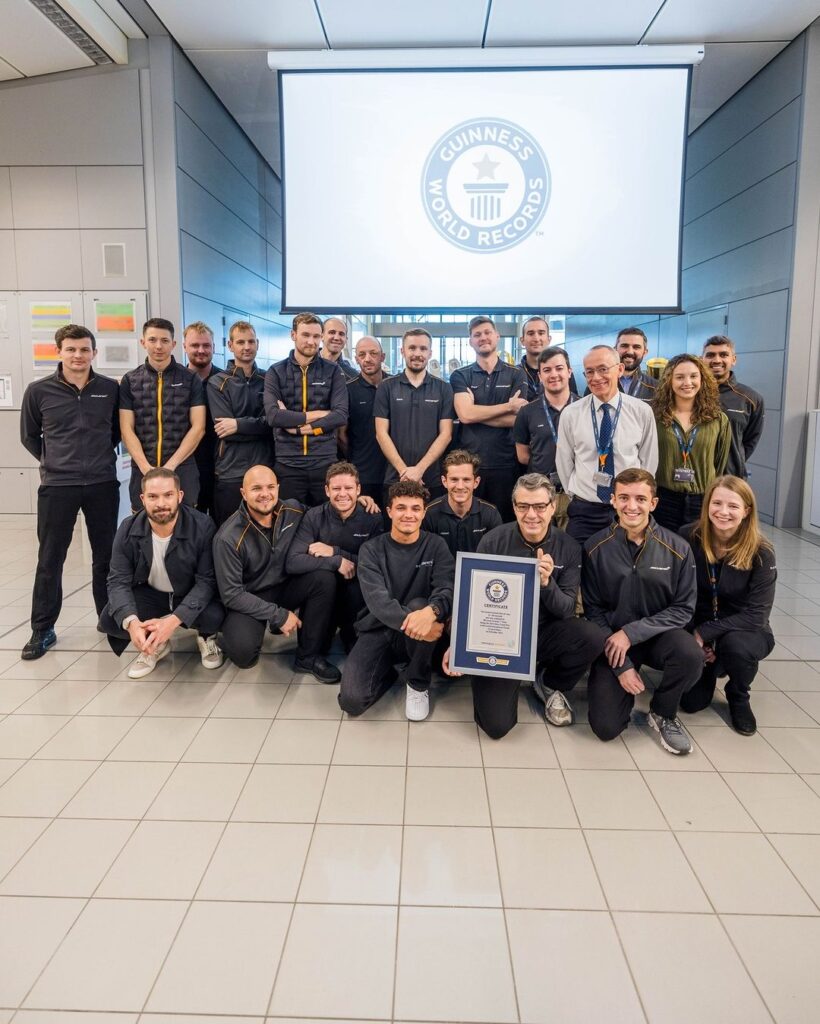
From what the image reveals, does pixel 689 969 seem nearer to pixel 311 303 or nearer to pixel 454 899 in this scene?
pixel 454 899

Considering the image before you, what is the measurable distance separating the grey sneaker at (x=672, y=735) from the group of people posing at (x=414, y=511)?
13 millimetres

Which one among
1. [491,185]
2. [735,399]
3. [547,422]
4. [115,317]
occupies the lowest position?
[547,422]

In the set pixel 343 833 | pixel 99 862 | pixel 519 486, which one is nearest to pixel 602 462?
pixel 519 486

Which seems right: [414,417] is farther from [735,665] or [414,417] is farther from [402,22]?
[402,22]

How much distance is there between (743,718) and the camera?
9.22 feet

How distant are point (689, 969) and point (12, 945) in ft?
5.58

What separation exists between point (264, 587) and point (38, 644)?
1.28 m

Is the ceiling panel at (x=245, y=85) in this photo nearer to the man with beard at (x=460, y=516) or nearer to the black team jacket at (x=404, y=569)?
the man with beard at (x=460, y=516)

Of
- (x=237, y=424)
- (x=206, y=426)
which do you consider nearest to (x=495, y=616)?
(x=237, y=424)

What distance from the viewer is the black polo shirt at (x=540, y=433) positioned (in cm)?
358

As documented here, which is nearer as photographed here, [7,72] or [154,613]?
[154,613]

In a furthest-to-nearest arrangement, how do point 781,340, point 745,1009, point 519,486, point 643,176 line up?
point 781,340
point 643,176
point 519,486
point 745,1009

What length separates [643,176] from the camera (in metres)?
5.74

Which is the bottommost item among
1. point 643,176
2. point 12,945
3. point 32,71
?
point 12,945
